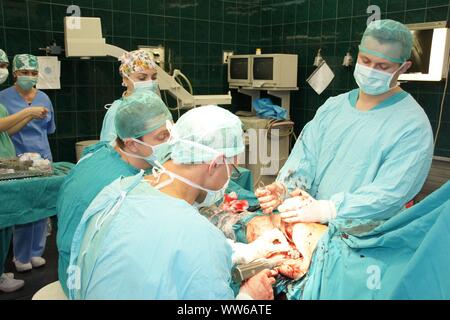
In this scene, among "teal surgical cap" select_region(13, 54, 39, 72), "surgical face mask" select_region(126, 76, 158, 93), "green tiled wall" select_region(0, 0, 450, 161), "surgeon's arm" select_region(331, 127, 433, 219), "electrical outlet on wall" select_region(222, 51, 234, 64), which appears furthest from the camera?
"electrical outlet on wall" select_region(222, 51, 234, 64)

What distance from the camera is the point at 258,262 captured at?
55.4 inches

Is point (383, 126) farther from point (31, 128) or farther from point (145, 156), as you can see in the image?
point (31, 128)

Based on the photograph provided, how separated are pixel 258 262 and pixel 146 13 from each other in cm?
360

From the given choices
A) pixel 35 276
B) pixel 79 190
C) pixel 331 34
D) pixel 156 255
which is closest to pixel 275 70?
pixel 331 34

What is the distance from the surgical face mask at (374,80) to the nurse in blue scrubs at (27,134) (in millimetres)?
2534

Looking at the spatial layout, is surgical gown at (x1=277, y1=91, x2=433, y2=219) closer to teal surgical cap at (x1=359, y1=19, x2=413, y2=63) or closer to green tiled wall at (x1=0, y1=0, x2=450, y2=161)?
teal surgical cap at (x1=359, y1=19, x2=413, y2=63)

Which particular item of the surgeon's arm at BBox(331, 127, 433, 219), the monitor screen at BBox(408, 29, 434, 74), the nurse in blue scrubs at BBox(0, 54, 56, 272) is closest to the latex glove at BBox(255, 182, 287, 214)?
the surgeon's arm at BBox(331, 127, 433, 219)

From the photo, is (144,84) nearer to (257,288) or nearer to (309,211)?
(309,211)

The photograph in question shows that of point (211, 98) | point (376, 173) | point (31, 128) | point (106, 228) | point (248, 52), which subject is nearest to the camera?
point (106, 228)

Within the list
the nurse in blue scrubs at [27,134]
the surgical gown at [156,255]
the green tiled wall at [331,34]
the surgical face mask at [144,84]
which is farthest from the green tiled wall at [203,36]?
the surgical gown at [156,255]

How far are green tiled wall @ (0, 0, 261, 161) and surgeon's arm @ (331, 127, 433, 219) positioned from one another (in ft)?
10.5

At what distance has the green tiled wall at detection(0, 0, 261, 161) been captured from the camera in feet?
12.4

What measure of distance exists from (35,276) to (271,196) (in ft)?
7.73

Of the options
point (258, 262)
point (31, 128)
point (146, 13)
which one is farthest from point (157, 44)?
point (258, 262)
